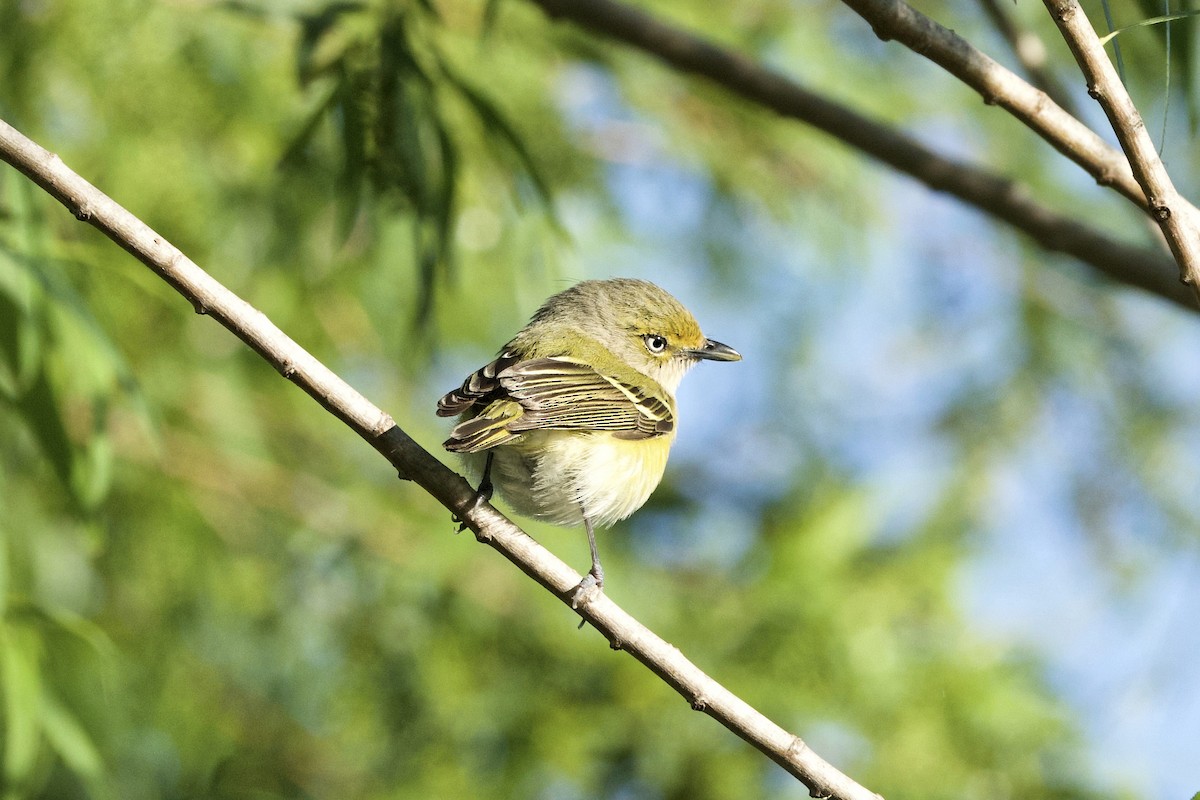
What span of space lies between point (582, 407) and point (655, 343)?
111 centimetres

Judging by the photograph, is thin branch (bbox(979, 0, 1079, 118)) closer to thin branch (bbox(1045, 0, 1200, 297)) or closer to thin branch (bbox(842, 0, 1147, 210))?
thin branch (bbox(842, 0, 1147, 210))

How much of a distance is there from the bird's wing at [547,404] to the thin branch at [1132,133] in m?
1.66

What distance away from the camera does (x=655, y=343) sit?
4992 mm

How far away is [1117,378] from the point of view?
25.0ft

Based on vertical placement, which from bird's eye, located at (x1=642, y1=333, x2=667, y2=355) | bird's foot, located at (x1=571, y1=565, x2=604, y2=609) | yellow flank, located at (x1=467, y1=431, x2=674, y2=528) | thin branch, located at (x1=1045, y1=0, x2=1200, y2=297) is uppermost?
bird's eye, located at (x1=642, y1=333, x2=667, y2=355)

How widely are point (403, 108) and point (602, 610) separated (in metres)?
1.68

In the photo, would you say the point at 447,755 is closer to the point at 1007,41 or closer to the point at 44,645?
the point at 44,645

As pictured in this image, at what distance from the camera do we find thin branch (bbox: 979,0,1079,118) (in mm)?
4516

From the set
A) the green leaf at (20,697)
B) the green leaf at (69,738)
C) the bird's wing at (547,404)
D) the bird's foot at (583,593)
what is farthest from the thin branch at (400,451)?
the green leaf at (69,738)

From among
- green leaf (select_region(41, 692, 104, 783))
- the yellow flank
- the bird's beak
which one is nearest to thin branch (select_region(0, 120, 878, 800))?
the yellow flank

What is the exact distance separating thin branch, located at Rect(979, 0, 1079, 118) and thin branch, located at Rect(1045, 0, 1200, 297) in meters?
2.33

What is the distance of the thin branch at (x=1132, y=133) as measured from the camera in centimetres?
227

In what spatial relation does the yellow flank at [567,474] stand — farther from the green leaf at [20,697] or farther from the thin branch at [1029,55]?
the thin branch at [1029,55]

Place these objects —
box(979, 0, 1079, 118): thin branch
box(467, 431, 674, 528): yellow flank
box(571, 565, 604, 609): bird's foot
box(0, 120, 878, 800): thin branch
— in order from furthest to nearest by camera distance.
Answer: box(979, 0, 1079, 118): thin branch, box(467, 431, 674, 528): yellow flank, box(571, 565, 604, 609): bird's foot, box(0, 120, 878, 800): thin branch
